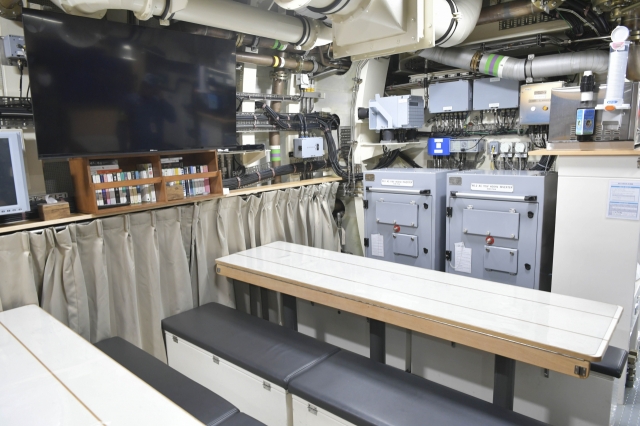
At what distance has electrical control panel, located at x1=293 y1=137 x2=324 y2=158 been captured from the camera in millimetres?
4000

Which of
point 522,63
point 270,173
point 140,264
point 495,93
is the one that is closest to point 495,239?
point 495,93

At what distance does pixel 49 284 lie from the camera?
2488mm

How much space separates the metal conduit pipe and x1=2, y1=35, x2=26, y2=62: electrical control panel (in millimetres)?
3194

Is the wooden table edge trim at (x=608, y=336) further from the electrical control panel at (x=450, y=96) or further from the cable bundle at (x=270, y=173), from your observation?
the cable bundle at (x=270, y=173)

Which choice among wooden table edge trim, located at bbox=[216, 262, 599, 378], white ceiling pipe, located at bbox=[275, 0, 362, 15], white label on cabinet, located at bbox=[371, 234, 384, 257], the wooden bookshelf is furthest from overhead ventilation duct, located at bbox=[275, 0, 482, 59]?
white label on cabinet, located at bbox=[371, 234, 384, 257]

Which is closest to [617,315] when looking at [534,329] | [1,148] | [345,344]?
[534,329]

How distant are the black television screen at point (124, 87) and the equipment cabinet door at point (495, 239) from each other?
1922mm

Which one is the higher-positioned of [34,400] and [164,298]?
[34,400]

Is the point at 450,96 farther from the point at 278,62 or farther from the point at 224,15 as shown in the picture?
A: the point at 224,15

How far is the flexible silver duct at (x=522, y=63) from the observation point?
3170mm

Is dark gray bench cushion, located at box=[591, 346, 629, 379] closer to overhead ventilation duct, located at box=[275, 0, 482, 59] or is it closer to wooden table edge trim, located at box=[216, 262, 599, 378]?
wooden table edge trim, located at box=[216, 262, 599, 378]

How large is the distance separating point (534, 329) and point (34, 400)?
196cm

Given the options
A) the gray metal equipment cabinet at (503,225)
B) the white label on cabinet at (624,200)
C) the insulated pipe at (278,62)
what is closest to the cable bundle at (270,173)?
the insulated pipe at (278,62)

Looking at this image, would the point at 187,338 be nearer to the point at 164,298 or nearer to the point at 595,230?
the point at 164,298
